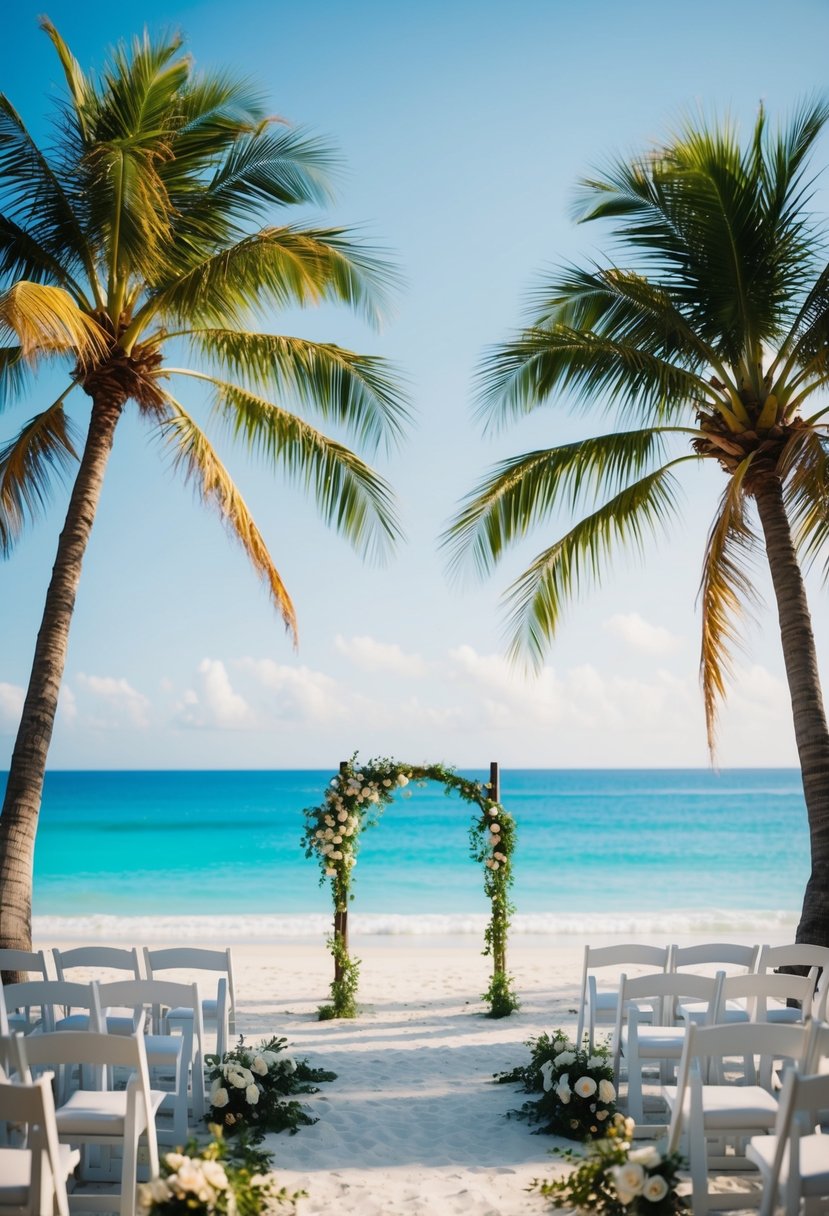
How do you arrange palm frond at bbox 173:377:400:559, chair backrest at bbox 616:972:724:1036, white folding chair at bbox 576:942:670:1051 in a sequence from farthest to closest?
palm frond at bbox 173:377:400:559 → white folding chair at bbox 576:942:670:1051 → chair backrest at bbox 616:972:724:1036

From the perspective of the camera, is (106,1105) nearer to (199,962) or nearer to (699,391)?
(199,962)

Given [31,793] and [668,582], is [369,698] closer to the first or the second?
[668,582]

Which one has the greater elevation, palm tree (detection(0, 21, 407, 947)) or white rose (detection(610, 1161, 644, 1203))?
palm tree (detection(0, 21, 407, 947))

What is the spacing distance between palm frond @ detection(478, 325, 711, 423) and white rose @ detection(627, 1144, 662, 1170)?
5.55m

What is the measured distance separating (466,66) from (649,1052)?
27.4 ft

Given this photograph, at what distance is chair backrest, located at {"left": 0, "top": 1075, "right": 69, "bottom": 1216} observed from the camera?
267 cm

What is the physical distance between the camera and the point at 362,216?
7609 mm

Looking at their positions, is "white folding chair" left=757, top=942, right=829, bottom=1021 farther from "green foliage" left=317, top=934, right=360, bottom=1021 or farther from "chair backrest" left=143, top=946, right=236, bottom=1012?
"green foliage" left=317, top=934, right=360, bottom=1021

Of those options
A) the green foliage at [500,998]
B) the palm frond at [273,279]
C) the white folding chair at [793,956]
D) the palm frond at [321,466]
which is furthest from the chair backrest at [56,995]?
the palm frond at [273,279]

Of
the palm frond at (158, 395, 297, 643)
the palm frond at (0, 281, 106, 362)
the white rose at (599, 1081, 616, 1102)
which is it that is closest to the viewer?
the white rose at (599, 1081, 616, 1102)

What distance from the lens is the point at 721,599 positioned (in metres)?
7.62

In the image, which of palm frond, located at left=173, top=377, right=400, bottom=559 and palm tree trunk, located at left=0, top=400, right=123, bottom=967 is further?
palm frond, located at left=173, top=377, right=400, bottom=559

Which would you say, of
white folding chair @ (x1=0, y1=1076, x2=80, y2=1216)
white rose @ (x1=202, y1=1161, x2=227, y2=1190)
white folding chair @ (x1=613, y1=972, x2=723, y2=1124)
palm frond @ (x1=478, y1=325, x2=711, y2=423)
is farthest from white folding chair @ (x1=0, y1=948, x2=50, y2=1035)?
palm frond @ (x1=478, y1=325, x2=711, y2=423)

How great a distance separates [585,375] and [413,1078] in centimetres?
551
